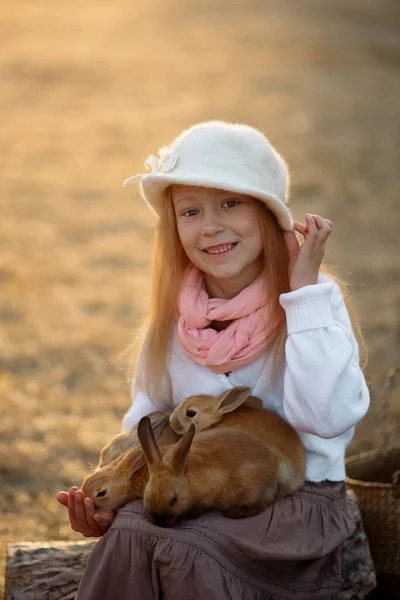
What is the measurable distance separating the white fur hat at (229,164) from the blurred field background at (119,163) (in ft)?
6.12

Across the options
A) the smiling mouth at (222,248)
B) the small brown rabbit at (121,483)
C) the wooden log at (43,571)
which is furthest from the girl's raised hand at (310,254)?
the wooden log at (43,571)

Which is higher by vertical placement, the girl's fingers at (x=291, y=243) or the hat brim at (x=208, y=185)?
the hat brim at (x=208, y=185)

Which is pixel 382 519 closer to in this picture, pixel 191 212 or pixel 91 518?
pixel 91 518

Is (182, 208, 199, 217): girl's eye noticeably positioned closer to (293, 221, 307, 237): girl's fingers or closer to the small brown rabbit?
(293, 221, 307, 237): girl's fingers

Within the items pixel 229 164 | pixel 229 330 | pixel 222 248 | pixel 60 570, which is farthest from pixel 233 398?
pixel 60 570

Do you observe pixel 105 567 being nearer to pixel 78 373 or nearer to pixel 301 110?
pixel 78 373

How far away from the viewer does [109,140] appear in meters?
11.8

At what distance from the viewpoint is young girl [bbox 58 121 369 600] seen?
2621mm

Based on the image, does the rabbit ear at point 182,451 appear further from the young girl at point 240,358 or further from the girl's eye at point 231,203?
the girl's eye at point 231,203

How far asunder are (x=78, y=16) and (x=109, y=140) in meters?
9.90

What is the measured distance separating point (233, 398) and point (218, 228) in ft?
1.86

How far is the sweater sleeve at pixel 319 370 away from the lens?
2.76 metres

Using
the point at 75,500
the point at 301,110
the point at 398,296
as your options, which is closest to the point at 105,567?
the point at 75,500

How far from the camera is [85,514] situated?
280cm
